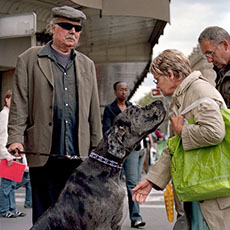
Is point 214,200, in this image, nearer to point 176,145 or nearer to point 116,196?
point 176,145

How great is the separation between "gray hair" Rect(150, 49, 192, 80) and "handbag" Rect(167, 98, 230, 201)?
12.9 inches

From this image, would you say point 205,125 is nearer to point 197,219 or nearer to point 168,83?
point 168,83

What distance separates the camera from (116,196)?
397 centimetres

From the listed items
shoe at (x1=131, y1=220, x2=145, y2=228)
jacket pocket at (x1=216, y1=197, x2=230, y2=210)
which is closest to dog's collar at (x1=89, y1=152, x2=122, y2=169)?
jacket pocket at (x1=216, y1=197, x2=230, y2=210)

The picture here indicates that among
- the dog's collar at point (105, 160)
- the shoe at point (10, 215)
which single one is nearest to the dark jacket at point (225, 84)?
the dog's collar at point (105, 160)

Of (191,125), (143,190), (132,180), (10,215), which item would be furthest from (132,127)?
(10,215)

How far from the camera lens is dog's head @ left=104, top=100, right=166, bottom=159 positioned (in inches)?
162

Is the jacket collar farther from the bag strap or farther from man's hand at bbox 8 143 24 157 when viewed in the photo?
man's hand at bbox 8 143 24 157

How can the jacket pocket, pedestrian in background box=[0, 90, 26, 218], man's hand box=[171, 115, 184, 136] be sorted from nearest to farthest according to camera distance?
the jacket pocket → man's hand box=[171, 115, 184, 136] → pedestrian in background box=[0, 90, 26, 218]

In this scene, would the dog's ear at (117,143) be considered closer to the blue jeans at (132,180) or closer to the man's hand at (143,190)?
the man's hand at (143,190)

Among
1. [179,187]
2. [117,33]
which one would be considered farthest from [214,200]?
[117,33]

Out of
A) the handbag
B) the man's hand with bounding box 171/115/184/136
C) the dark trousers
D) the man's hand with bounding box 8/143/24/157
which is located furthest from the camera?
the dark trousers

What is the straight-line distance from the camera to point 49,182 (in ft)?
14.9

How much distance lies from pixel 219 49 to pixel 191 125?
1.47 metres
